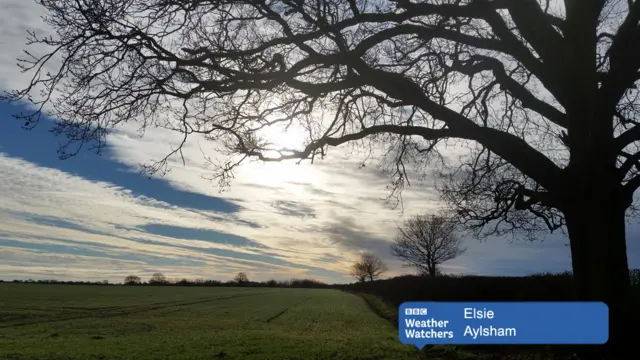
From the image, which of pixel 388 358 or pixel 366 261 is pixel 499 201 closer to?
pixel 388 358

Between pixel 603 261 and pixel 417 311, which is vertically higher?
pixel 603 261

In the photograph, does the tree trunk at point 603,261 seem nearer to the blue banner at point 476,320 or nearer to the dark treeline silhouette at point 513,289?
the blue banner at point 476,320

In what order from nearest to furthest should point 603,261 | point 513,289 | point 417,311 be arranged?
point 603,261 < point 417,311 < point 513,289

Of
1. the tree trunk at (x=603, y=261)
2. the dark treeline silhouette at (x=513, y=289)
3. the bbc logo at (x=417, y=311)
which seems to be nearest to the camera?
the tree trunk at (x=603, y=261)

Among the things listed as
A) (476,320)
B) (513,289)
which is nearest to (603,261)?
(476,320)

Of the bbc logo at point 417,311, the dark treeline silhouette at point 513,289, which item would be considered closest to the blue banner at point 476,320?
the bbc logo at point 417,311

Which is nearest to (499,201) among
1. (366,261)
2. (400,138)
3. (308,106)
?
(400,138)

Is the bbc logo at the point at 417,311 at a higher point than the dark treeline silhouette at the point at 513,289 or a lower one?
lower

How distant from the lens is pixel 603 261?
6582mm

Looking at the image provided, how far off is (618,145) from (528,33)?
2.33 metres

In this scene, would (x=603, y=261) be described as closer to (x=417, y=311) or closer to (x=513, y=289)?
(x=417, y=311)

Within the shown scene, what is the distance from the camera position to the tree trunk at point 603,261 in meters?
6.38

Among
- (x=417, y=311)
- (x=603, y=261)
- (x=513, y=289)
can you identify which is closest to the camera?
(x=603, y=261)

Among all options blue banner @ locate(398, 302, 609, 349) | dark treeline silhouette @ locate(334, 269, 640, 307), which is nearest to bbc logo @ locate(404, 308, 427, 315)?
blue banner @ locate(398, 302, 609, 349)
